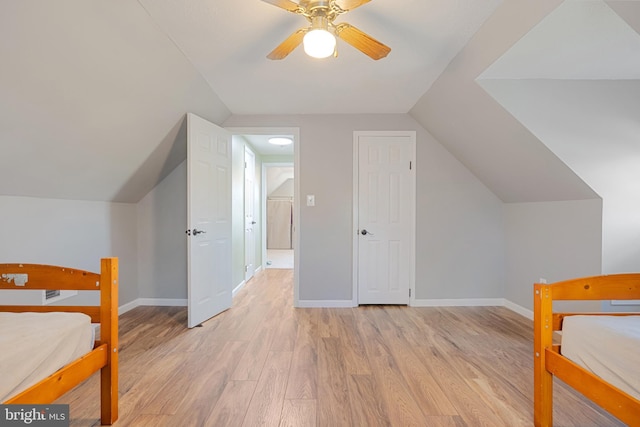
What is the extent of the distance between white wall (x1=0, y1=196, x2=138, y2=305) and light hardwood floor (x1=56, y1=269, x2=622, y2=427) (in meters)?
0.59

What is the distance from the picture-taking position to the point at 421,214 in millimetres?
3562

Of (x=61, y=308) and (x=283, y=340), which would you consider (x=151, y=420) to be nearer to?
(x=61, y=308)

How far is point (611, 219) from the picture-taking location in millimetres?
2342

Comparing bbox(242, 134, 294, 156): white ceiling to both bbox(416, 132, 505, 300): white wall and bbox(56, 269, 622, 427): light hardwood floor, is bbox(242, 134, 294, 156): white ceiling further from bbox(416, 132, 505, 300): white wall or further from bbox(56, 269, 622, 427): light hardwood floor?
bbox(56, 269, 622, 427): light hardwood floor

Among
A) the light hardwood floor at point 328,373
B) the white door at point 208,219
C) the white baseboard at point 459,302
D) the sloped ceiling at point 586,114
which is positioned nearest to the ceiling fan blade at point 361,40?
the sloped ceiling at point 586,114

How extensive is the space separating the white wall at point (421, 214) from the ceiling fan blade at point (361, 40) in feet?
5.63

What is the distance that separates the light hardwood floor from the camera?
1.62 m

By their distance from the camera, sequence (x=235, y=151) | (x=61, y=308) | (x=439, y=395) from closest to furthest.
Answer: (x=61, y=308)
(x=439, y=395)
(x=235, y=151)

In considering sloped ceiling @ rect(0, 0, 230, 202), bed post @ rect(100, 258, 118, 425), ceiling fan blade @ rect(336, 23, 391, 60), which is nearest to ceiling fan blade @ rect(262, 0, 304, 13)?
ceiling fan blade @ rect(336, 23, 391, 60)

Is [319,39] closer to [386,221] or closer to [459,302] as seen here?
[386,221]

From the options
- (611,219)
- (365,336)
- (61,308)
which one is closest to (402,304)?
(365,336)

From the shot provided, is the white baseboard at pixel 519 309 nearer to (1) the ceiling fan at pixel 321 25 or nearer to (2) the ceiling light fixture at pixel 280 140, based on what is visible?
(1) the ceiling fan at pixel 321 25

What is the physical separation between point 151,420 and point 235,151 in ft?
10.4

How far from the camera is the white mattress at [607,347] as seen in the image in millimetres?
1116
